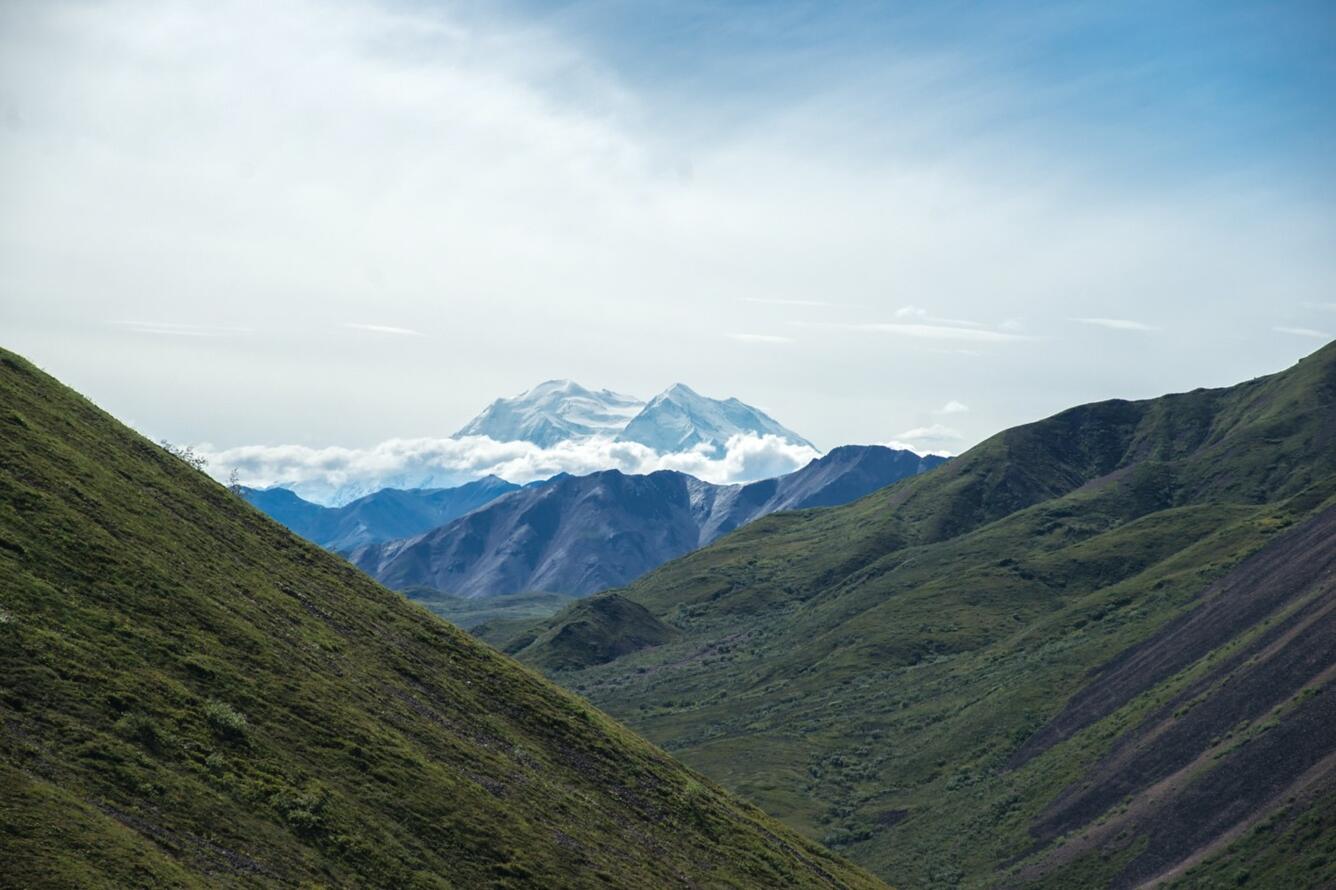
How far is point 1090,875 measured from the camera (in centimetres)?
11531

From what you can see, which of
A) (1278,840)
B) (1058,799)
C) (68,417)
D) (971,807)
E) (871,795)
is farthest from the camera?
(871,795)

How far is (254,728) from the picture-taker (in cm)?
4559

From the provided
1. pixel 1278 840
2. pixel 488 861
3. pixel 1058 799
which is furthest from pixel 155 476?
pixel 1058 799

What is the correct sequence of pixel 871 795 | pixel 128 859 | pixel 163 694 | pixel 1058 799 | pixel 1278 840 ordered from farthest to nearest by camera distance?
pixel 871 795
pixel 1058 799
pixel 1278 840
pixel 163 694
pixel 128 859

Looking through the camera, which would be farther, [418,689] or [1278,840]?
[1278,840]

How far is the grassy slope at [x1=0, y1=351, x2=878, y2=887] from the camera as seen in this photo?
35.1 metres

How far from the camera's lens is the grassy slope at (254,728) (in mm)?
35062

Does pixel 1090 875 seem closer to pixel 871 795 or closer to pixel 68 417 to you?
pixel 871 795

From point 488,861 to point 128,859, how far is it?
20.2 m

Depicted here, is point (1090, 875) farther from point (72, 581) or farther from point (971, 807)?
point (72, 581)

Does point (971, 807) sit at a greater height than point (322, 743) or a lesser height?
lesser

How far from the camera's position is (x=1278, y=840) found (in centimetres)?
9688

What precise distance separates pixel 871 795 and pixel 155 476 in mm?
143235

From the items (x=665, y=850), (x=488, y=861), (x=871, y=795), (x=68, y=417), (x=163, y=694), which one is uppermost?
(x=68, y=417)
